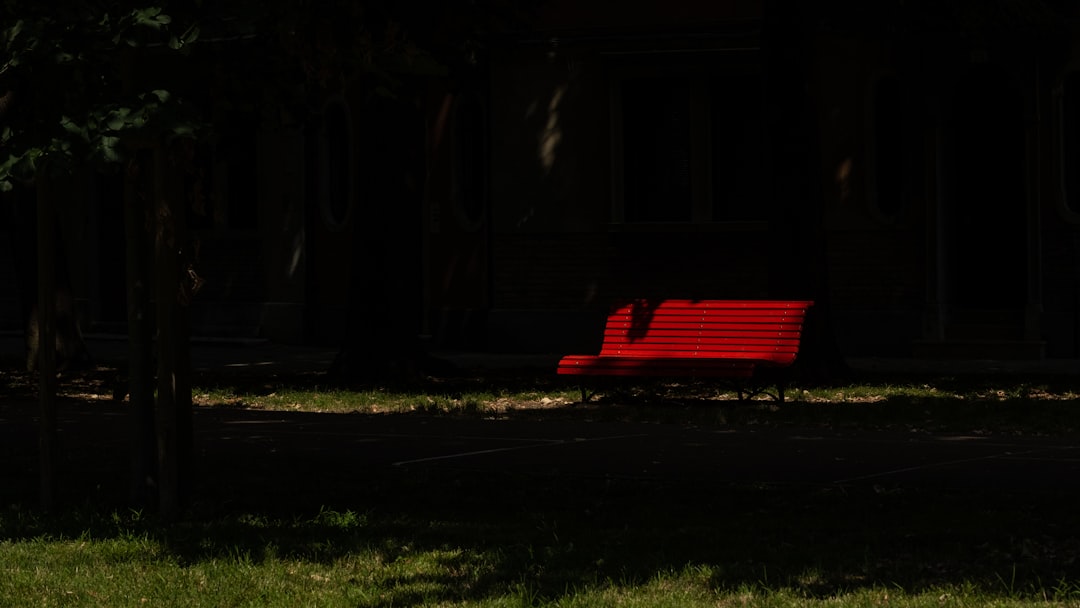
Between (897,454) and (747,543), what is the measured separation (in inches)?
142

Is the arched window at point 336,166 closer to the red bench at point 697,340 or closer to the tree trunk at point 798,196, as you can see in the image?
the tree trunk at point 798,196

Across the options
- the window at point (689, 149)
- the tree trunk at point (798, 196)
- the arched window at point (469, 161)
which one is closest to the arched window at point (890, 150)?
the window at point (689, 149)

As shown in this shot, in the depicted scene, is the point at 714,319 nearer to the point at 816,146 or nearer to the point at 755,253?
the point at 816,146

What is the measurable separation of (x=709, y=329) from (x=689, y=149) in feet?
26.7

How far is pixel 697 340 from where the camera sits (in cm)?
1714

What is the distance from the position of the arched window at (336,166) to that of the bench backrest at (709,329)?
11134mm

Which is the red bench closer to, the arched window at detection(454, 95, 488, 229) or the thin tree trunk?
the thin tree trunk

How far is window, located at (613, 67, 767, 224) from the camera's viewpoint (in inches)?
978

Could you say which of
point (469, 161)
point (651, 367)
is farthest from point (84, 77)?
point (469, 161)

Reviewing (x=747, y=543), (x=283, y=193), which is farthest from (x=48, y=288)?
(x=283, y=193)

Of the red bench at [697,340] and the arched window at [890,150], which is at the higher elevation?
the arched window at [890,150]

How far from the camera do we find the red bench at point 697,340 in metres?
16.4

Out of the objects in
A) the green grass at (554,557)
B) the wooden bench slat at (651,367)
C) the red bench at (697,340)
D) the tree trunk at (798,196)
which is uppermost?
the tree trunk at (798,196)

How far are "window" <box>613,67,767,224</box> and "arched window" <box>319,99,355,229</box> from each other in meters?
4.79
